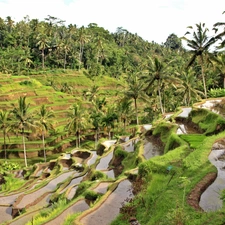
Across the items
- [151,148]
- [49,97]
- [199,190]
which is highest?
[49,97]

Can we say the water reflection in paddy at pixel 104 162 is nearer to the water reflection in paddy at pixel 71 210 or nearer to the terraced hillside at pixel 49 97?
the water reflection in paddy at pixel 71 210

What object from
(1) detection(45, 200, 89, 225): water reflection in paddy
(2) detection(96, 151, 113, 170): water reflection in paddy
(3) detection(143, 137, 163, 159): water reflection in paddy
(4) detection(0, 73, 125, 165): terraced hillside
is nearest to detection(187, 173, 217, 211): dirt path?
(1) detection(45, 200, 89, 225): water reflection in paddy

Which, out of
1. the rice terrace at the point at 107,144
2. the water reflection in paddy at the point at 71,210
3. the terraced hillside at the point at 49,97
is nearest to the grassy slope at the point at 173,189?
the rice terrace at the point at 107,144

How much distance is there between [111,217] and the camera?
13023 mm

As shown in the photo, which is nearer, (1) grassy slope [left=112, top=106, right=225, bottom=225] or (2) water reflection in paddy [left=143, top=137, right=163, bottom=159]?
(1) grassy slope [left=112, top=106, right=225, bottom=225]

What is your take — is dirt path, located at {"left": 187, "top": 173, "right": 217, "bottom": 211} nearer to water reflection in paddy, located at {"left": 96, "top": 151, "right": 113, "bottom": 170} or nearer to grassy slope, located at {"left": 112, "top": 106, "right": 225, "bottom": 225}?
grassy slope, located at {"left": 112, "top": 106, "right": 225, "bottom": 225}

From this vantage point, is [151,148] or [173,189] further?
[151,148]

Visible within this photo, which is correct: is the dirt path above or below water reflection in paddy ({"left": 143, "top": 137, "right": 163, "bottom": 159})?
above

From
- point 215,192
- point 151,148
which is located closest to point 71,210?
point 215,192

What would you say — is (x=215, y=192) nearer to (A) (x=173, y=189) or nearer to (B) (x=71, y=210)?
(A) (x=173, y=189)

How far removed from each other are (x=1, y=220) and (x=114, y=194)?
13.0 meters

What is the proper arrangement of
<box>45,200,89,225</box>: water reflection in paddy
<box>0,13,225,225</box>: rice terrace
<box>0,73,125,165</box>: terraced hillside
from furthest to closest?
<box>0,73,125,165</box>: terraced hillside
<box>45,200,89,225</box>: water reflection in paddy
<box>0,13,225,225</box>: rice terrace

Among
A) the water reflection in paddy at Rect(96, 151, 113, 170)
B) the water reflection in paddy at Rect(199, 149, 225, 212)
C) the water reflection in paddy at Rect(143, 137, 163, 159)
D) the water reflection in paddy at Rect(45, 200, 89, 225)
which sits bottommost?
the water reflection in paddy at Rect(96, 151, 113, 170)

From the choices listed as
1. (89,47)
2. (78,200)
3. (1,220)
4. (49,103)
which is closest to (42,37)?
(89,47)
